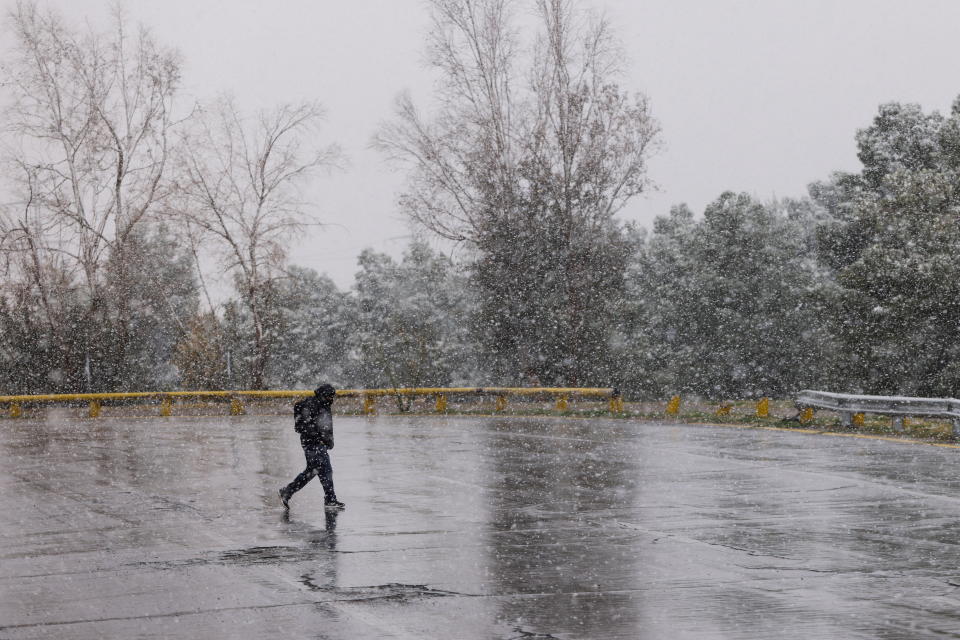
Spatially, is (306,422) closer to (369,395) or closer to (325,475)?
(325,475)

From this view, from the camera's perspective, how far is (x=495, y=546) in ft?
36.0

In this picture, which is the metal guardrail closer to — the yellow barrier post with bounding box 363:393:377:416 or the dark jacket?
the yellow barrier post with bounding box 363:393:377:416

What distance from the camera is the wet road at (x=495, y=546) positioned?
7789 mm

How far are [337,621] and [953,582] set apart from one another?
4.63 metres

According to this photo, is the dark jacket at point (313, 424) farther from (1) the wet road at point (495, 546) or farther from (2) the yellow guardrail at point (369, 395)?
(2) the yellow guardrail at point (369, 395)

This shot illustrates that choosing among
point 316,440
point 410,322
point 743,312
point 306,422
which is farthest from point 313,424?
point 410,322

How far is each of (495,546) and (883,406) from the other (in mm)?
16773

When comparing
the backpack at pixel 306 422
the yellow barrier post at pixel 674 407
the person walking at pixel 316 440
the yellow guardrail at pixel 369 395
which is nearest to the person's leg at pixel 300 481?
the person walking at pixel 316 440

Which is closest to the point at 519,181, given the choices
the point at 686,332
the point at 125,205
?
the point at 125,205

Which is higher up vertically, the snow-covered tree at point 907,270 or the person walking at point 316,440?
the snow-covered tree at point 907,270

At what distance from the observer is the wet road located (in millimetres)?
7789

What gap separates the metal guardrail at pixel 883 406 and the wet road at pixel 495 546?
2840 millimetres

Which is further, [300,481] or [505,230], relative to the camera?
[505,230]

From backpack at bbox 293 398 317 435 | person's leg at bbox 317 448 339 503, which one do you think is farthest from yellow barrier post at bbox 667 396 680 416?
backpack at bbox 293 398 317 435
